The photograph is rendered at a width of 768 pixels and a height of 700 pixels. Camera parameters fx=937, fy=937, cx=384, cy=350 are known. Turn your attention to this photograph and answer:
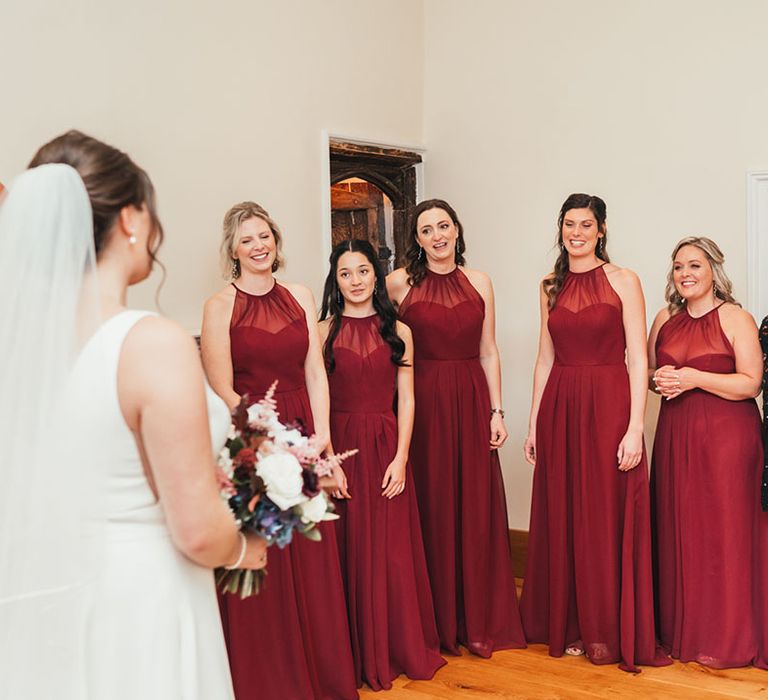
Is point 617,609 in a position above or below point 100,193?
below

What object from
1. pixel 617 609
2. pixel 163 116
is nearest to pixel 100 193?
pixel 163 116

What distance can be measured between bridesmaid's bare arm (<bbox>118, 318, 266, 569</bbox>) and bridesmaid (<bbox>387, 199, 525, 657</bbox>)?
94.3 inches

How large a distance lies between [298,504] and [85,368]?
520mm

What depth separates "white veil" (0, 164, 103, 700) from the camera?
1475 mm

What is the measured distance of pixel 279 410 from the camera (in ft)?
10.9

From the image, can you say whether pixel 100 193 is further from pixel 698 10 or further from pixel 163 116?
pixel 698 10

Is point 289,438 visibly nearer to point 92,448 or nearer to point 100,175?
point 92,448

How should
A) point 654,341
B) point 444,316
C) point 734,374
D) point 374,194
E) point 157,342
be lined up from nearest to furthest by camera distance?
point 157,342, point 734,374, point 444,316, point 654,341, point 374,194

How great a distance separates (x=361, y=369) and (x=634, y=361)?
1077 mm

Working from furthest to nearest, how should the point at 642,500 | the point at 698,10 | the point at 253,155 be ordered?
the point at 698,10
the point at 253,155
the point at 642,500

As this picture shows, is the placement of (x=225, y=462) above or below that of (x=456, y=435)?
above

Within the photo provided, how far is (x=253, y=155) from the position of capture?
13.5ft

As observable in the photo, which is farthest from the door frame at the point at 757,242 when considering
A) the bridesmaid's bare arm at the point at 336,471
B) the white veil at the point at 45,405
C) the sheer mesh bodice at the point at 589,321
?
the white veil at the point at 45,405

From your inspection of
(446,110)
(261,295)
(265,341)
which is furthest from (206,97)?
(446,110)
